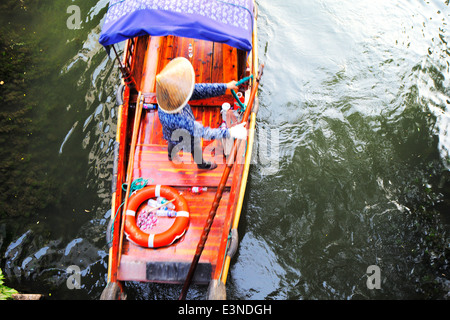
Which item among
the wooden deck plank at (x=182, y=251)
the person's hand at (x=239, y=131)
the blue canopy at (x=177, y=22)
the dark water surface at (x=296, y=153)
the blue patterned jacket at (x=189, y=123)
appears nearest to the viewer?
the blue patterned jacket at (x=189, y=123)

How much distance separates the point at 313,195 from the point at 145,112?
10.5 ft

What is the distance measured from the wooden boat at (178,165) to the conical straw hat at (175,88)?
2.40ft

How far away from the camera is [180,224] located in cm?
389


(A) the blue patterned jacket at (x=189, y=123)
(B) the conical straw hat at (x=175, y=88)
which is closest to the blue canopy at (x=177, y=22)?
(A) the blue patterned jacket at (x=189, y=123)

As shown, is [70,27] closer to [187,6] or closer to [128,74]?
[128,74]

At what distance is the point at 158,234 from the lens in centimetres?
382

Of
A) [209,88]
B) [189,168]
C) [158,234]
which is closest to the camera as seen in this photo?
[158,234]

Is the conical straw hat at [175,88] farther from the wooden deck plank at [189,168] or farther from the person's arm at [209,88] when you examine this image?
the wooden deck plank at [189,168]

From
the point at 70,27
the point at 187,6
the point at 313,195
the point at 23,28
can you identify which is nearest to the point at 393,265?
the point at 313,195

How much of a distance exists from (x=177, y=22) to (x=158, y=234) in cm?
267

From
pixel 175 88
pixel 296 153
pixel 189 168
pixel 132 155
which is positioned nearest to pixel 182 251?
pixel 189 168

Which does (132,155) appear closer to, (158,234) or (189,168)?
(189,168)

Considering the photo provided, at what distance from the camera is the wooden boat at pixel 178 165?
3.72 meters

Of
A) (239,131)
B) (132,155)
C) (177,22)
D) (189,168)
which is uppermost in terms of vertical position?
(177,22)
